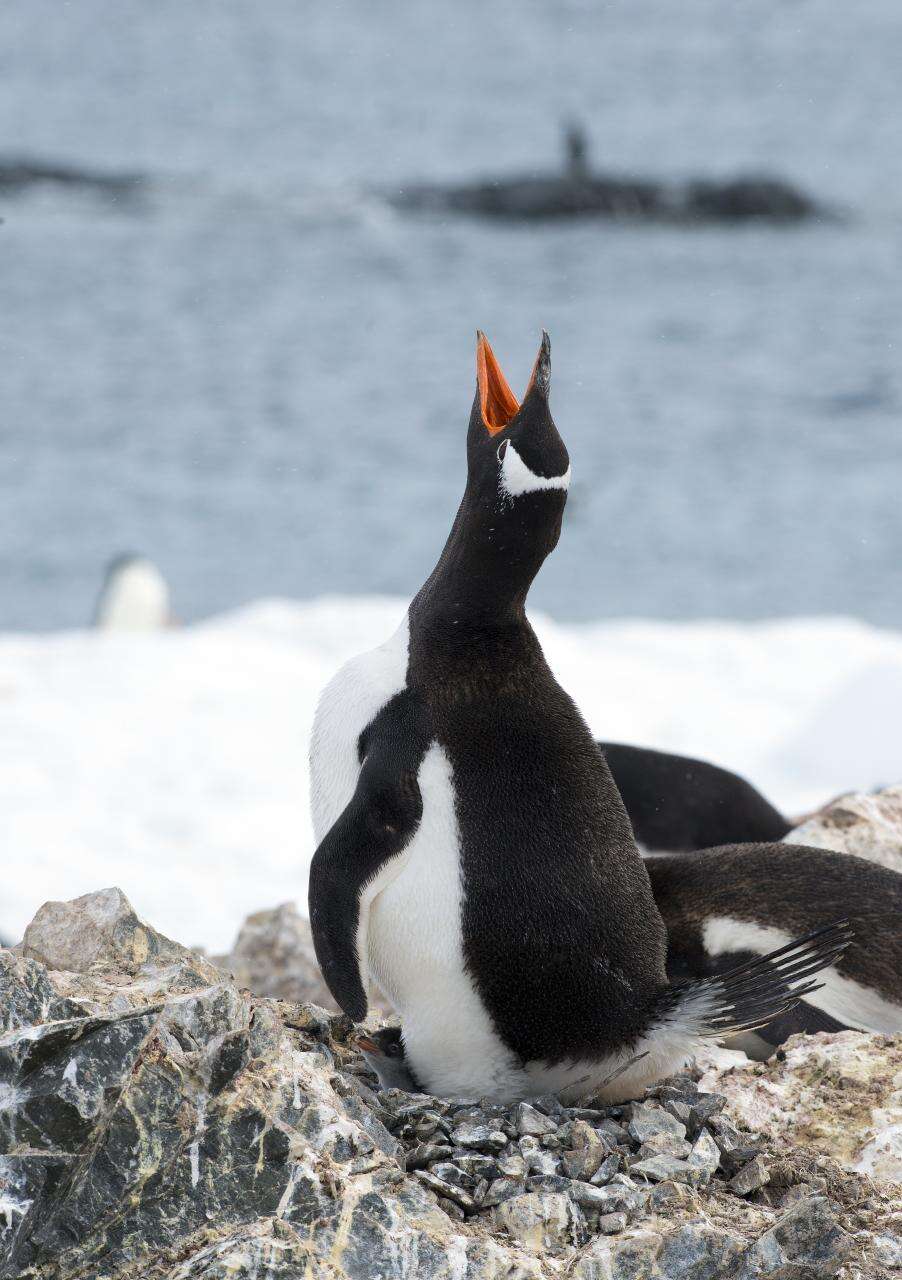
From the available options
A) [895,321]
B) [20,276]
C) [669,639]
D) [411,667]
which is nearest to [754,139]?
[895,321]

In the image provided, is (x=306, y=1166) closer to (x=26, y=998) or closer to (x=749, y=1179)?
(x=26, y=998)

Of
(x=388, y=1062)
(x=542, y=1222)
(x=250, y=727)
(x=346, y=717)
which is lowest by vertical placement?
(x=542, y=1222)

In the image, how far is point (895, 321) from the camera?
84.5 ft

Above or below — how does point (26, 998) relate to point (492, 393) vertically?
below

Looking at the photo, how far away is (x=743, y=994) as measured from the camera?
2.65 meters

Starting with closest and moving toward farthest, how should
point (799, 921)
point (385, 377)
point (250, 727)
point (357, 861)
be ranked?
1. point (357, 861)
2. point (799, 921)
3. point (250, 727)
4. point (385, 377)

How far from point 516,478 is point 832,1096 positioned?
122 cm

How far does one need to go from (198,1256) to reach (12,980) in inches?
19.8

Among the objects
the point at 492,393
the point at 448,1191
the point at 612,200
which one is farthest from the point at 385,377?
the point at 448,1191

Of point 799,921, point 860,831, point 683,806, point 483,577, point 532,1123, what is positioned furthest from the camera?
point 683,806

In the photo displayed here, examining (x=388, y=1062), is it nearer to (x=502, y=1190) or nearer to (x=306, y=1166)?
(x=502, y=1190)

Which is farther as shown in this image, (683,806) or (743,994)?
(683,806)

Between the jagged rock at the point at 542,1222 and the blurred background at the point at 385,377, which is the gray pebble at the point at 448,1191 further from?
the blurred background at the point at 385,377

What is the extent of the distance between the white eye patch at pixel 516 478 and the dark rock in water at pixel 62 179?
1103 inches
